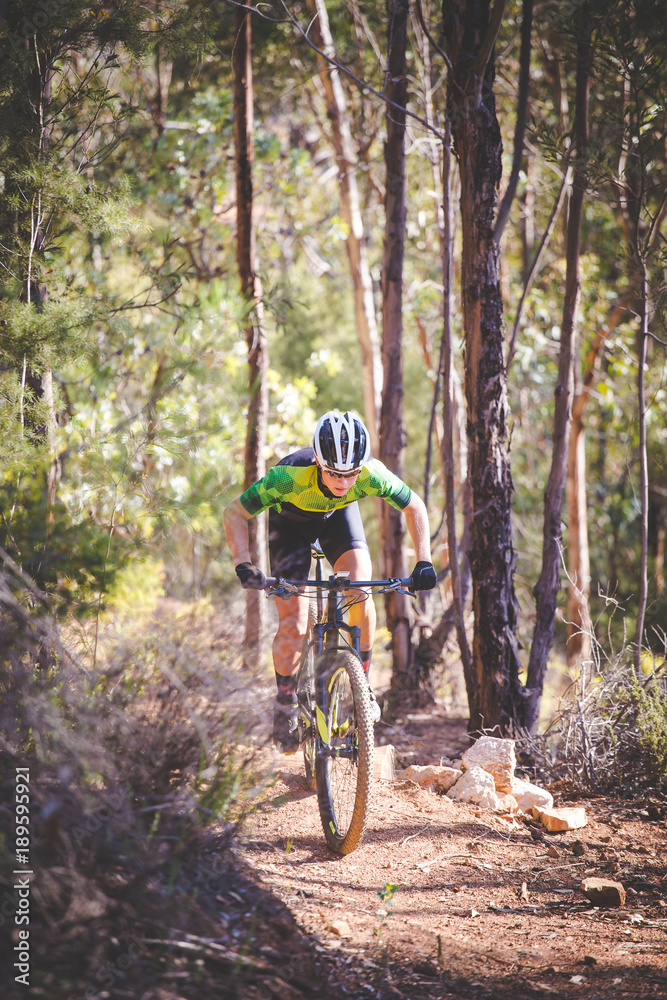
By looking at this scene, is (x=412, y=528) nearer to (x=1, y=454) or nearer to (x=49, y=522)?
(x=49, y=522)

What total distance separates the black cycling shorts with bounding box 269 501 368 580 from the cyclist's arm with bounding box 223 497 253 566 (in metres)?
0.36

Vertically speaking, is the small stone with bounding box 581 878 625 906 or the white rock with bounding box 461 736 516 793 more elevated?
the white rock with bounding box 461 736 516 793

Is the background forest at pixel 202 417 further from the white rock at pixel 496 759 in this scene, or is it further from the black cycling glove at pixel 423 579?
the black cycling glove at pixel 423 579

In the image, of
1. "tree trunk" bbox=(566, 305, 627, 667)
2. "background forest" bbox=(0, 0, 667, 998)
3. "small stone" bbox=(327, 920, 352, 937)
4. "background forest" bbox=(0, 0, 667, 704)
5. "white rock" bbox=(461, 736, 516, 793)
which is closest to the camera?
"background forest" bbox=(0, 0, 667, 998)

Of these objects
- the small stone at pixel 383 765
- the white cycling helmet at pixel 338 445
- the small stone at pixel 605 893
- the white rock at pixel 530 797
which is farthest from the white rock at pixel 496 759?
the white cycling helmet at pixel 338 445

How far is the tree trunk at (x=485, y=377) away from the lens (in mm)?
5039

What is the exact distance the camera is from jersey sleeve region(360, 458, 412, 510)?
3986 millimetres

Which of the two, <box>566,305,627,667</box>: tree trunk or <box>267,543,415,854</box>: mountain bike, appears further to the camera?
<box>566,305,627,667</box>: tree trunk

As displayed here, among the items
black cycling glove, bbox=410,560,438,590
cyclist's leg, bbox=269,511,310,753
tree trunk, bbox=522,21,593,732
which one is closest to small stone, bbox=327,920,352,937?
cyclist's leg, bbox=269,511,310,753

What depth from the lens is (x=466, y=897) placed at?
339 centimetres

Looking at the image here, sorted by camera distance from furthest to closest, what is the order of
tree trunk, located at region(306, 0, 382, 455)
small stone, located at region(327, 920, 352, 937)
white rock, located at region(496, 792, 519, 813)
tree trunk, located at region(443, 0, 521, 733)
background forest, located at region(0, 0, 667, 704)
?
tree trunk, located at region(306, 0, 382, 455), tree trunk, located at region(443, 0, 521, 733), white rock, located at region(496, 792, 519, 813), background forest, located at region(0, 0, 667, 704), small stone, located at region(327, 920, 352, 937)

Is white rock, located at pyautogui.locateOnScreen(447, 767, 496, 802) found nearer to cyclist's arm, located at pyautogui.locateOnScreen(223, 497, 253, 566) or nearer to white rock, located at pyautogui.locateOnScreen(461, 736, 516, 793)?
white rock, located at pyautogui.locateOnScreen(461, 736, 516, 793)

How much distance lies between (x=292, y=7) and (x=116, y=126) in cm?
660
